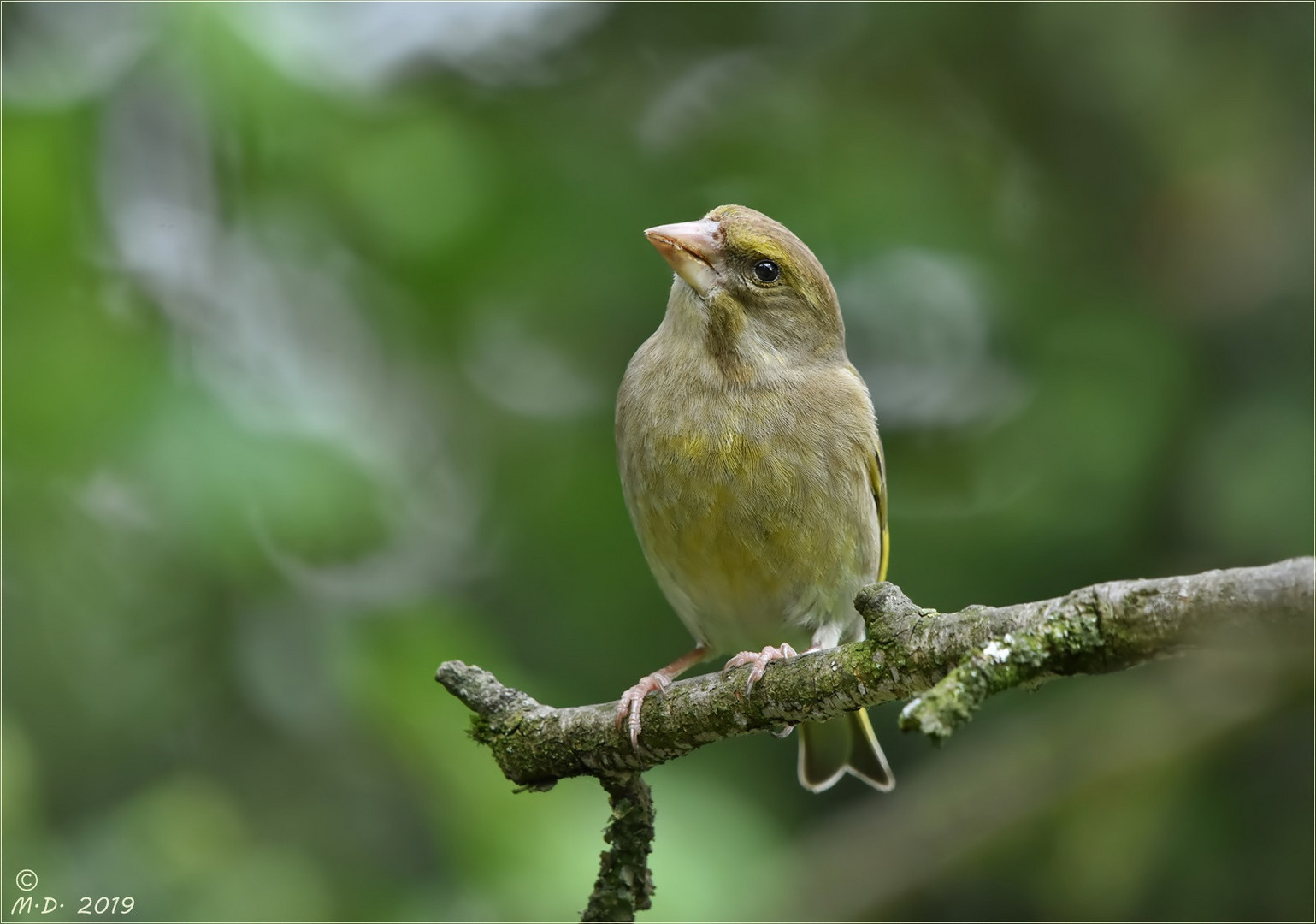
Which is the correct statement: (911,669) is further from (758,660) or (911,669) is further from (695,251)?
(695,251)

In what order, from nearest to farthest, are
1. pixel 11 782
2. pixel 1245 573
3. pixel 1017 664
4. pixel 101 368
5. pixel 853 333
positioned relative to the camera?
pixel 1245 573 < pixel 1017 664 < pixel 11 782 < pixel 101 368 < pixel 853 333

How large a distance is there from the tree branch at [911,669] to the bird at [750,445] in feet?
2.32

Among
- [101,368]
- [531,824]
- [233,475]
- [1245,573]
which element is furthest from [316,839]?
[1245,573]

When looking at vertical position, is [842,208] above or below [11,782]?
above

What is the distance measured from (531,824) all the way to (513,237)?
Result: 259 cm

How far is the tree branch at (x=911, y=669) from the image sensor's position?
2.19 metres

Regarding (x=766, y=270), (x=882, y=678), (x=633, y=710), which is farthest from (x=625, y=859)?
(x=766, y=270)

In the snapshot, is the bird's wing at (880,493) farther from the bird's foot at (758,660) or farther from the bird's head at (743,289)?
the bird's foot at (758,660)

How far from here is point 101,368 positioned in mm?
4668

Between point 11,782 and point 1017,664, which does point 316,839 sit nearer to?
point 11,782

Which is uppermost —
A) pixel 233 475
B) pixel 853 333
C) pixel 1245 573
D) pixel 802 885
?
pixel 853 333

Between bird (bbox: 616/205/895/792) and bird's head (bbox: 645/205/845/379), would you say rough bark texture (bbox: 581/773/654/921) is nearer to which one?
bird (bbox: 616/205/895/792)

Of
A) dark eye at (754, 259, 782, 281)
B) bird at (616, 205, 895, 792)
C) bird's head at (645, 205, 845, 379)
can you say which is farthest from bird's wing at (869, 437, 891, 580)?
dark eye at (754, 259, 782, 281)

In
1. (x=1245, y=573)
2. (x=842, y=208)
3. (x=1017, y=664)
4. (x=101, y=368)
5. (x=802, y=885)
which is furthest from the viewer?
(x=842, y=208)
